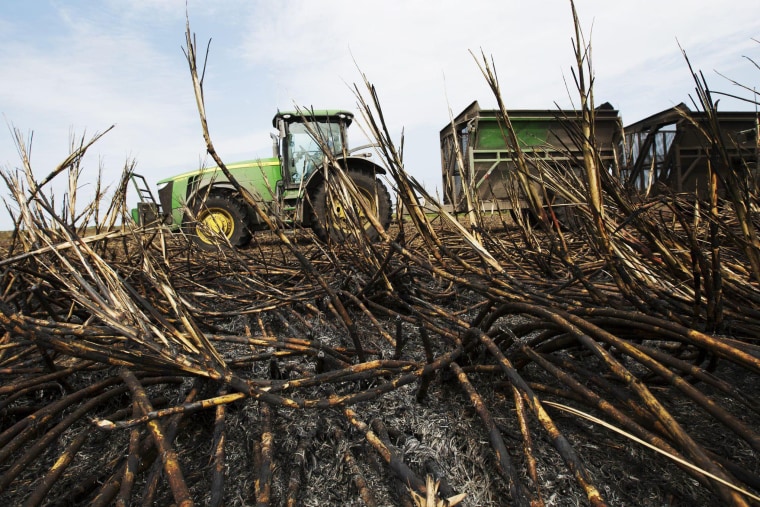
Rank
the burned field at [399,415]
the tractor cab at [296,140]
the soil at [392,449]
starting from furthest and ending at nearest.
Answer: the tractor cab at [296,140], the soil at [392,449], the burned field at [399,415]

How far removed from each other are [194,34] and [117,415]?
2.88ft

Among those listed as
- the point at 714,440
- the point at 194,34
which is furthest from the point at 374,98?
the point at 714,440

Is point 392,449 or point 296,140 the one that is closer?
point 392,449

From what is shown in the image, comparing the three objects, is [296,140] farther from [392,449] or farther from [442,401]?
[392,449]

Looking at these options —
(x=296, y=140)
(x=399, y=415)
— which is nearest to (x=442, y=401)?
(x=399, y=415)

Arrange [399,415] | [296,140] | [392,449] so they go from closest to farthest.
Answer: [392,449] → [399,415] → [296,140]

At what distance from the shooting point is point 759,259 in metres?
0.86

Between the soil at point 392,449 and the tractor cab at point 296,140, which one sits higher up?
the tractor cab at point 296,140

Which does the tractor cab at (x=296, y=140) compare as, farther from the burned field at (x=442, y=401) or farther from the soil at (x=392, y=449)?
the soil at (x=392, y=449)

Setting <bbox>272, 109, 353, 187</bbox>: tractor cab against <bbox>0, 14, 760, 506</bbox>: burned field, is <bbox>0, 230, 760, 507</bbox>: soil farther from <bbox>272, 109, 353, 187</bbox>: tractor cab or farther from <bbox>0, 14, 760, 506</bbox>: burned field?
<bbox>272, 109, 353, 187</bbox>: tractor cab

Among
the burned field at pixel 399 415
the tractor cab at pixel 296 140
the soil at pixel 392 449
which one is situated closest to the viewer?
the burned field at pixel 399 415

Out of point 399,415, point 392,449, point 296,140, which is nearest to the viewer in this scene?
point 392,449

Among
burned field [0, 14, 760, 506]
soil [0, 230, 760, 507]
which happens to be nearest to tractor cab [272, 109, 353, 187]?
burned field [0, 14, 760, 506]

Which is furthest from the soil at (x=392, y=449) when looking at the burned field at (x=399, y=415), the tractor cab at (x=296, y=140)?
the tractor cab at (x=296, y=140)
